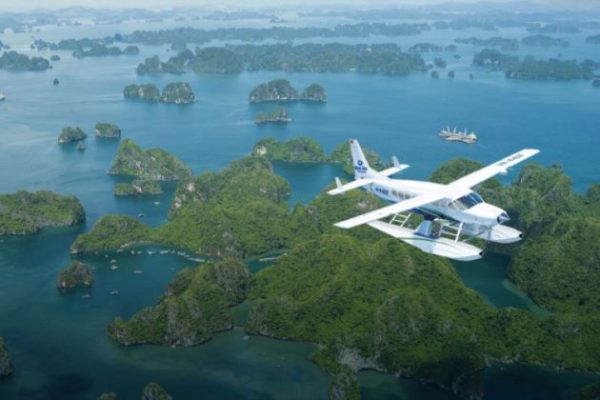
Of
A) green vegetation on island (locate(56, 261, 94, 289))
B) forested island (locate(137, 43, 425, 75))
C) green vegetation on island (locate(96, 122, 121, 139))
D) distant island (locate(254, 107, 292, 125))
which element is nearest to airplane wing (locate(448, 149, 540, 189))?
green vegetation on island (locate(56, 261, 94, 289))

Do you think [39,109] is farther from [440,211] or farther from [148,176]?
[440,211]

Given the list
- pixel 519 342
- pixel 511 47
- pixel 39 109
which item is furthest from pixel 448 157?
pixel 511 47

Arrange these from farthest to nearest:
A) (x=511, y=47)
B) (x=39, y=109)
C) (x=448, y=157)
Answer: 1. (x=511, y=47)
2. (x=39, y=109)
3. (x=448, y=157)

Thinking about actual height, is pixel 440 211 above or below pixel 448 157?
above

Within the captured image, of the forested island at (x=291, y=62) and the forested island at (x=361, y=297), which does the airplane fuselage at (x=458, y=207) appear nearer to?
the forested island at (x=361, y=297)

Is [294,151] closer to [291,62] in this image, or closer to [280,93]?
[280,93]

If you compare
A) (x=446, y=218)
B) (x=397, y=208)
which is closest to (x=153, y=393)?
(x=397, y=208)

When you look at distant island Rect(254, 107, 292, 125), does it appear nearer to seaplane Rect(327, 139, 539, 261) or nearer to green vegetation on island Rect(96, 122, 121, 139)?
green vegetation on island Rect(96, 122, 121, 139)
